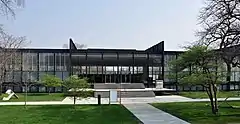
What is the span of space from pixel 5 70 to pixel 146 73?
17.2m

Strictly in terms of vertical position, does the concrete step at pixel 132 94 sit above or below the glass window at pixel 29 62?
below

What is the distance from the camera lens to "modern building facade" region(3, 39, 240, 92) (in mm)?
36625

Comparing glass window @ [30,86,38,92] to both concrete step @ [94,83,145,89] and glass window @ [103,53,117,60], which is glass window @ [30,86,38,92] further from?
glass window @ [103,53,117,60]

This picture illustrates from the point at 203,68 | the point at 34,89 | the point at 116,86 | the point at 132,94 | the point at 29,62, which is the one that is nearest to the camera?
the point at 203,68

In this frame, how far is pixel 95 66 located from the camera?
39844 mm

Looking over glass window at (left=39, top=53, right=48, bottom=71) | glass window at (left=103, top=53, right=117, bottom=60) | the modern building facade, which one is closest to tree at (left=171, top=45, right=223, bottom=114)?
the modern building facade

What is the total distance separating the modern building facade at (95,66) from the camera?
36625mm

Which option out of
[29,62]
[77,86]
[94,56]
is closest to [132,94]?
[94,56]

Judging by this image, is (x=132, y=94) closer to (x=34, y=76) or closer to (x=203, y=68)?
(x=34, y=76)

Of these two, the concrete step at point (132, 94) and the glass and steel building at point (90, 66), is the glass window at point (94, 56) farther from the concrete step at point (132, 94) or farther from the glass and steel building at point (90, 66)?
the concrete step at point (132, 94)

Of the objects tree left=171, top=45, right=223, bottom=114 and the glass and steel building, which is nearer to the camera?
tree left=171, top=45, right=223, bottom=114

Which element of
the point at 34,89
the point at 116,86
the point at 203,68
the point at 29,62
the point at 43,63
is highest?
the point at 29,62

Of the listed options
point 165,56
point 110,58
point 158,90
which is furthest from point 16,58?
point 165,56

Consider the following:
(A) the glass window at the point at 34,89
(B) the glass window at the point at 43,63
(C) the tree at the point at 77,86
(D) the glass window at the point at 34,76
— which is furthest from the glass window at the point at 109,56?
(C) the tree at the point at 77,86
